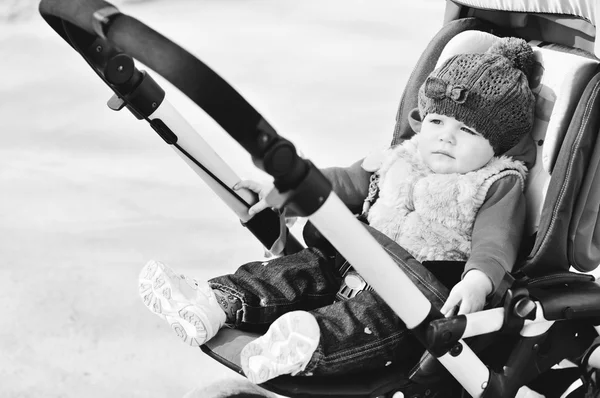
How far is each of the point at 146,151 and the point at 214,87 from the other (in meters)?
2.38

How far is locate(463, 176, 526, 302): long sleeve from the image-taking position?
1.47 meters

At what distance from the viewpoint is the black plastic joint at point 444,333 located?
1319 millimetres

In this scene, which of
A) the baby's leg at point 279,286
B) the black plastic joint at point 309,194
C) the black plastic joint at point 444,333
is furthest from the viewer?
the baby's leg at point 279,286

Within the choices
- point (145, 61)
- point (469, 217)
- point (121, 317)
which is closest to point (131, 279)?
point (121, 317)

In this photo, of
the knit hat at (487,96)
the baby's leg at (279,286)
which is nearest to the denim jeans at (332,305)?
the baby's leg at (279,286)

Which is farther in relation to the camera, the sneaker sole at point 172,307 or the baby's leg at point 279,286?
the baby's leg at point 279,286

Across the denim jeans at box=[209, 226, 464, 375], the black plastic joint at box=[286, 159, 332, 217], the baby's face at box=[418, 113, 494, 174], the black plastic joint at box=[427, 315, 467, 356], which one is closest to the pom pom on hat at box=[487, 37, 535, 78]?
the baby's face at box=[418, 113, 494, 174]

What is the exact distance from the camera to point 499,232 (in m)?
1.55

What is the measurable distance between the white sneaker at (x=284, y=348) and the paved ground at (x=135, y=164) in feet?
2.48

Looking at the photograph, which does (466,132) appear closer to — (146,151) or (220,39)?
(146,151)

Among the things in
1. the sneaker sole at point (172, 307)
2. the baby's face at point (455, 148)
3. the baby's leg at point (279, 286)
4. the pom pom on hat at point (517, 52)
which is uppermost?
the pom pom on hat at point (517, 52)

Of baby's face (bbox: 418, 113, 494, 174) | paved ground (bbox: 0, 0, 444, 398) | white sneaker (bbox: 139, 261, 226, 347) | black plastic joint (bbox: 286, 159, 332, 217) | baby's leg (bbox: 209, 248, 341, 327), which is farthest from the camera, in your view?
paved ground (bbox: 0, 0, 444, 398)

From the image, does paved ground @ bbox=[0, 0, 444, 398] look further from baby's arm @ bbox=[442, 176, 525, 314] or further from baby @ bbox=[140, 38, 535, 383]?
baby's arm @ bbox=[442, 176, 525, 314]

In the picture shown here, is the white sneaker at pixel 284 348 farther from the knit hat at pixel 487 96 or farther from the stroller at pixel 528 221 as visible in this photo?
the knit hat at pixel 487 96
